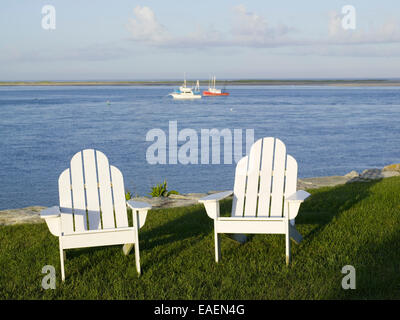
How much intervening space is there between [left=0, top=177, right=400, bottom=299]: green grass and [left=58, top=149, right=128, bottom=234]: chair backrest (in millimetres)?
402

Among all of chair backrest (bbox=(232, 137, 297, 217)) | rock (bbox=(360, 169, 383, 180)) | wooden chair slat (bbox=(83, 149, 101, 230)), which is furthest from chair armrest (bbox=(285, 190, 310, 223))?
rock (bbox=(360, 169, 383, 180))

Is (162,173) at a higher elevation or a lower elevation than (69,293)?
lower

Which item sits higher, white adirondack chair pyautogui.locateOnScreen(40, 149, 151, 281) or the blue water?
white adirondack chair pyautogui.locateOnScreen(40, 149, 151, 281)

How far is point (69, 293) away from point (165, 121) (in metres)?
30.7

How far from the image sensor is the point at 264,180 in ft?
16.3

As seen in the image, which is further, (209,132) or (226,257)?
(209,132)

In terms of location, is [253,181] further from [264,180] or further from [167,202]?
[167,202]

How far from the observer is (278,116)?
37.1 m

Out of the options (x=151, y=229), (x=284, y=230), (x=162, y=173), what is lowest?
(x=162, y=173)

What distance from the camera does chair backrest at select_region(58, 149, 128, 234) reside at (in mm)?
4504

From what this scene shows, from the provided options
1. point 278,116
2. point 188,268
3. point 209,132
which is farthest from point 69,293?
point 278,116

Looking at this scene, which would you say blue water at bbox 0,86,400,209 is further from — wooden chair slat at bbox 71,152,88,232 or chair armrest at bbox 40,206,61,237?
chair armrest at bbox 40,206,61,237

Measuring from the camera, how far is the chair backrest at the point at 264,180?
16.0ft
